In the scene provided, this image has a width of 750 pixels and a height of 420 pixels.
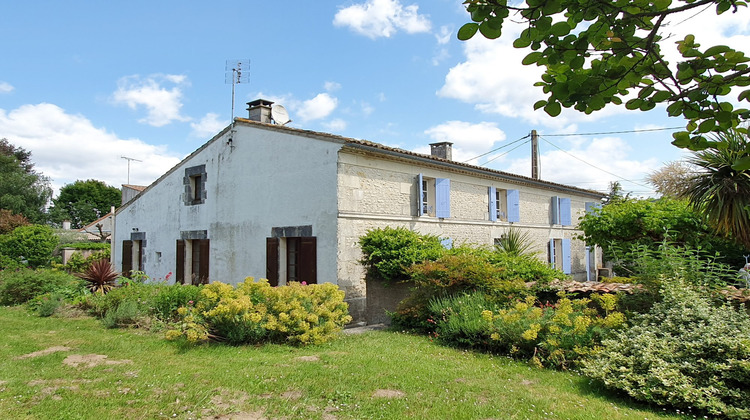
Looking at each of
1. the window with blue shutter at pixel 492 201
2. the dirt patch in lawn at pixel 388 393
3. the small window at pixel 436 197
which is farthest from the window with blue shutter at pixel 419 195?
the dirt patch in lawn at pixel 388 393

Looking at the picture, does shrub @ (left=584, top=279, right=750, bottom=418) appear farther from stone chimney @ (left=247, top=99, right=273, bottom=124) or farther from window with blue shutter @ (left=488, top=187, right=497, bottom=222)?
stone chimney @ (left=247, top=99, right=273, bottom=124)

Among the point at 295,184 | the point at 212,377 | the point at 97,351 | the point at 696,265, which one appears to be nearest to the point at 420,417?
the point at 212,377

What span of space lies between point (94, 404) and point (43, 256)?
20229 mm

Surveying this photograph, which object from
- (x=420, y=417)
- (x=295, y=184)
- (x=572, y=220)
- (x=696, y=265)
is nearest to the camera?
(x=420, y=417)

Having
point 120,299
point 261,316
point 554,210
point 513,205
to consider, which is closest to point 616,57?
point 261,316

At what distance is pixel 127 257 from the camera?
16.9 meters

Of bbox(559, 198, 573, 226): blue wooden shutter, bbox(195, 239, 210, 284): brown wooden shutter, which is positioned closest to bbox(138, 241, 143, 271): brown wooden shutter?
bbox(195, 239, 210, 284): brown wooden shutter

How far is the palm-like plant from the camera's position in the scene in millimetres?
7977

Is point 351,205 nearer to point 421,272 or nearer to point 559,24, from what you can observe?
point 421,272

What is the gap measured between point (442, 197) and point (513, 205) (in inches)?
154

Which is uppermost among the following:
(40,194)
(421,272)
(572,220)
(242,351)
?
(40,194)

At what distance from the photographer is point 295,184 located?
38.5 ft

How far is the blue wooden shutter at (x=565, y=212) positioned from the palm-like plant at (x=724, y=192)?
9341 mm

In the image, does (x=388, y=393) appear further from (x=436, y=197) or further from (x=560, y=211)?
(x=560, y=211)
